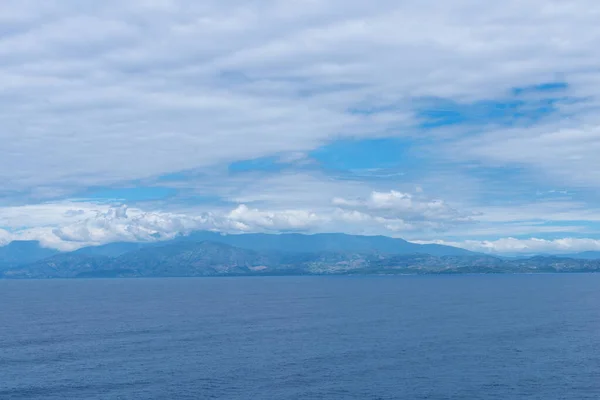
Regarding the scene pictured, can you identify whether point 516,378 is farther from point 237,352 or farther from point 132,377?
point 132,377

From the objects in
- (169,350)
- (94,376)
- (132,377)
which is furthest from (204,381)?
(169,350)

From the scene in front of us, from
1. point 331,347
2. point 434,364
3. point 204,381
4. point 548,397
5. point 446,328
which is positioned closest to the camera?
point 548,397

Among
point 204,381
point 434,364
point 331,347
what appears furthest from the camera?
point 331,347

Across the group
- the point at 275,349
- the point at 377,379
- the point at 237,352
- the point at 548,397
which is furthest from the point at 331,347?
the point at 548,397

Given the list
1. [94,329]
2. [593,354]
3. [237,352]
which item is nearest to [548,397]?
[593,354]

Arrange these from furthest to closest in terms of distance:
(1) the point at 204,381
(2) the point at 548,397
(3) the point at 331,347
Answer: (3) the point at 331,347, (1) the point at 204,381, (2) the point at 548,397

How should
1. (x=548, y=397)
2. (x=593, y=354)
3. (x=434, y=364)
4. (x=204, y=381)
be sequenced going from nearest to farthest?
(x=548, y=397), (x=204, y=381), (x=434, y=364), (x=593, y=354)

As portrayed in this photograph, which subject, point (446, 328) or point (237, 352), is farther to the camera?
point (446, 328)

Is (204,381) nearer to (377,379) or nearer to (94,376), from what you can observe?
(94,376)

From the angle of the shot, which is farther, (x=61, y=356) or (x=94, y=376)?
(x=61, y=356)
